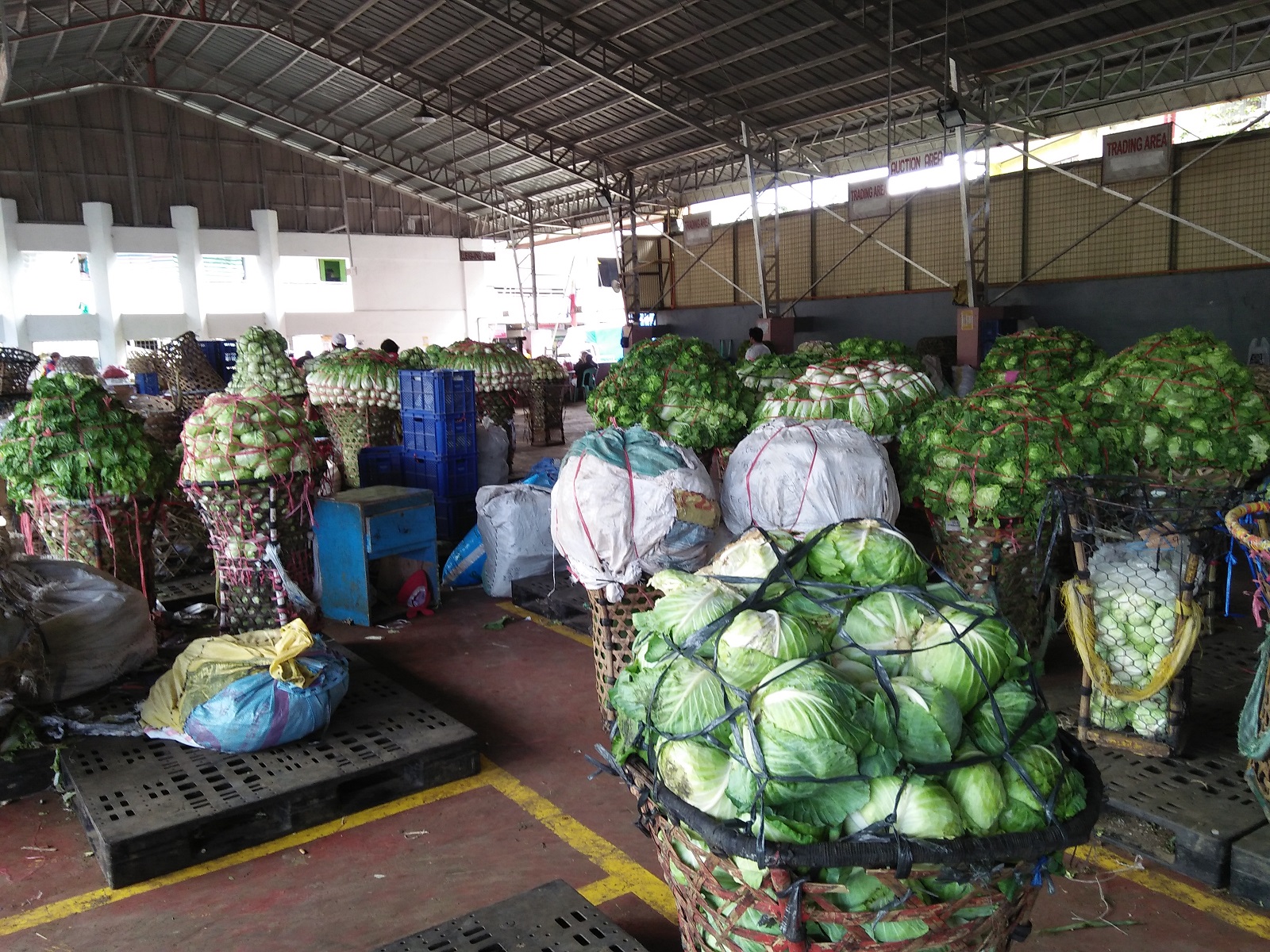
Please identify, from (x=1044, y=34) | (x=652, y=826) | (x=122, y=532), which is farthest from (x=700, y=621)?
(x=1044, y=34)

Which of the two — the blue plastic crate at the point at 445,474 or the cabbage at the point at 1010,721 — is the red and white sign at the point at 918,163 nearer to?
the blue plastic crate at the point at 445,474

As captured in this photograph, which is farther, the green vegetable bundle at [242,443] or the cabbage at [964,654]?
the green vegetable bundle at [242,443]

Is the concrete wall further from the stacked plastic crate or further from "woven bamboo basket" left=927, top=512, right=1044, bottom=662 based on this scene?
the stacked plastic crate

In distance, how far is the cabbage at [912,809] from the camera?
66.7 inches

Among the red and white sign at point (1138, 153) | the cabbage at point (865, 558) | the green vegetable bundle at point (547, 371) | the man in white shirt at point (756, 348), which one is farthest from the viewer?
the green vegetable bundle at point (547, 371)

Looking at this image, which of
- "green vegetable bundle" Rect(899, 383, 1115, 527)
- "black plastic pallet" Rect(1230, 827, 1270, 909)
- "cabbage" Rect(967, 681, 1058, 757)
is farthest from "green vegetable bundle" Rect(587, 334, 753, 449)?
"cabbage" Rect(967, 681, 1058, 757)

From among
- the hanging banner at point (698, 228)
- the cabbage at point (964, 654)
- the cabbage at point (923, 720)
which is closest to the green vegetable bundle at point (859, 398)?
the cabbage at point (964, 654)

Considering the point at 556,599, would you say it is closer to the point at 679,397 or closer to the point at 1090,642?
the point at 679,397

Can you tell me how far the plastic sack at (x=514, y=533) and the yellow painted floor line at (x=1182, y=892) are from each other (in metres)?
4.33

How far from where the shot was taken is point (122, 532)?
227 inches

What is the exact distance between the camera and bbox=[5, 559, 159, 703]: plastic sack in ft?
15.0

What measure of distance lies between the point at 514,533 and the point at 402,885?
3.76 meters

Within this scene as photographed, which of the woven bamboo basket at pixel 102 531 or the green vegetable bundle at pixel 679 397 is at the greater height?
the green vegetable bundle at pixel 679 397

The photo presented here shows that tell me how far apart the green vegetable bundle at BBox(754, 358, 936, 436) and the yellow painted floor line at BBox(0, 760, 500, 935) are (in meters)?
3.27
